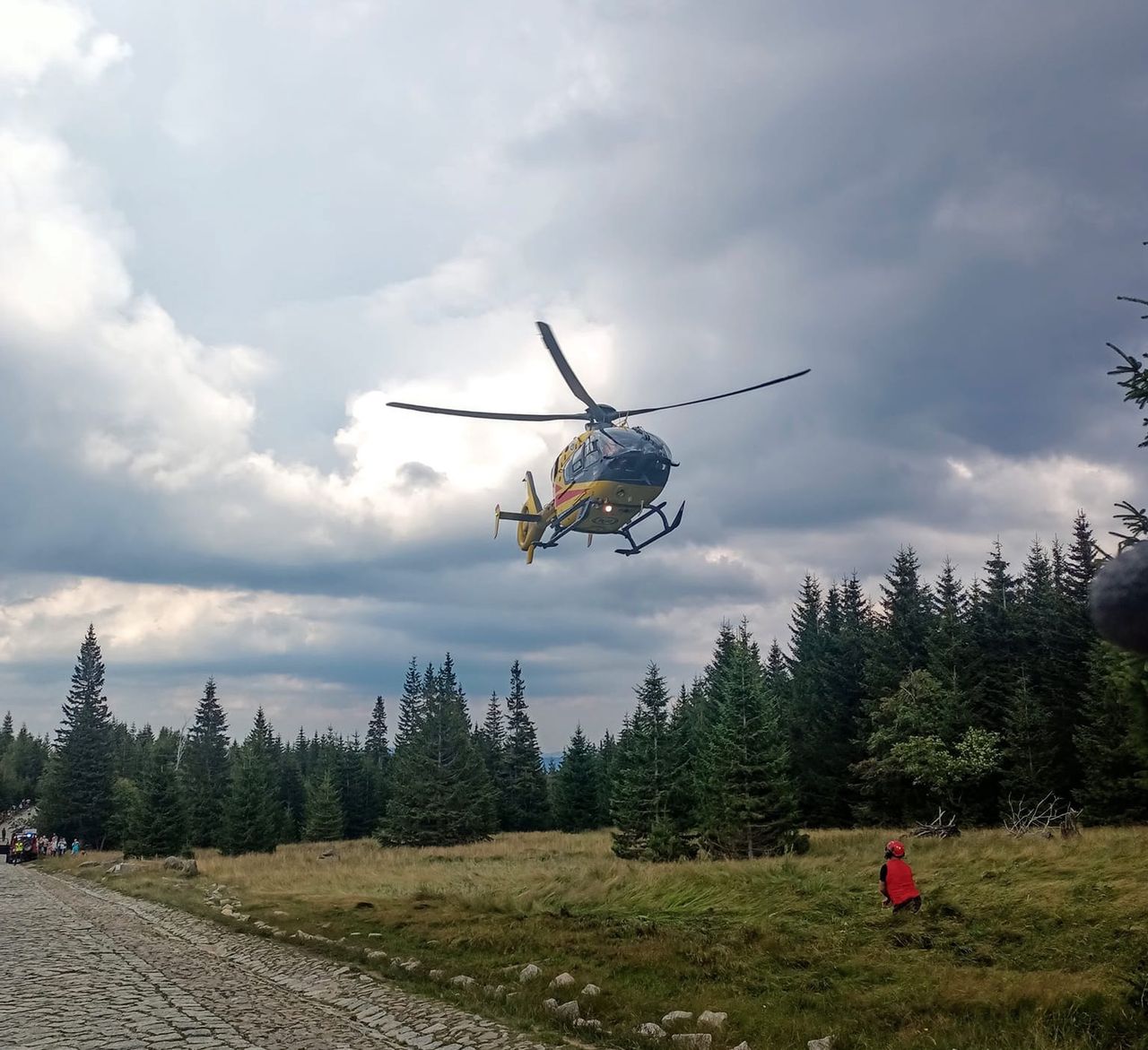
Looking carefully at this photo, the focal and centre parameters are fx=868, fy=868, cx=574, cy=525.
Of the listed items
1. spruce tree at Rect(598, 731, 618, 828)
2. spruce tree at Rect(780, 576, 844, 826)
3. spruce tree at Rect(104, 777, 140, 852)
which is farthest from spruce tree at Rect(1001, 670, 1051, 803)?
spruce tree at Rect(104, 777, 140, 852)

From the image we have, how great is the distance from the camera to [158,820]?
50188 millimetres

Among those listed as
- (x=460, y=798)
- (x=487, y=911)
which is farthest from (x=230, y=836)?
(x=487, y=911)

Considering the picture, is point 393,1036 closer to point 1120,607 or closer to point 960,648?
point 1120,607

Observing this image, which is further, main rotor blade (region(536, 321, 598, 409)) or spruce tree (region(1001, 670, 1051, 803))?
spruce tree (region(1001, 670, 1051, 803))

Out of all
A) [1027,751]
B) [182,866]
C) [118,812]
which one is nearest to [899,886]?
[1027,751]

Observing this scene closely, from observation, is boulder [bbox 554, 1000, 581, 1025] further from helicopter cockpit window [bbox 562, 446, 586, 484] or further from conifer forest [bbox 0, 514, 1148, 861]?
helicopter cockpit window [bbox 562, 446, 586, 484]

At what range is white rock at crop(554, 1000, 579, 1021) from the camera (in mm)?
11141

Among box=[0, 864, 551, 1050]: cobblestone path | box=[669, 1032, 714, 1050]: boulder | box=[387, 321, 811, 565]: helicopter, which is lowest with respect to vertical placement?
box=[0, 864, 551, 1050]: cobblestone path

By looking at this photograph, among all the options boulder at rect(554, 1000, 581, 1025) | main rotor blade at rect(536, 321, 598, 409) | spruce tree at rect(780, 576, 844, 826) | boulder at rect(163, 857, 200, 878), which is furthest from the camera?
spruce tree at rect(780, 576, 844, 826)

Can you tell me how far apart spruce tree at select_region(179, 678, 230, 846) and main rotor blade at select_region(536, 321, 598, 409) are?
4180 cm

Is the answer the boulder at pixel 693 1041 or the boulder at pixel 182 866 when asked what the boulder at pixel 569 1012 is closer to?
the boulder at pixel 693 1041

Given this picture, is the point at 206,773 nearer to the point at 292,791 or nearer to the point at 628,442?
the point at 292,791

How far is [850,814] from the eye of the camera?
44219mm

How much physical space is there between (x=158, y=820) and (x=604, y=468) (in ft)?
125
